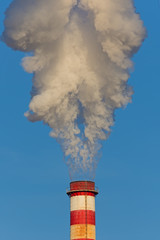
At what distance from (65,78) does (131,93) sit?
35.3 ft

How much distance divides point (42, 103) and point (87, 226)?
21941 millimetres

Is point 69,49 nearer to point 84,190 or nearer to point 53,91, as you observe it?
point 53,91

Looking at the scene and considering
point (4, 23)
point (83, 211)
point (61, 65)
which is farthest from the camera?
point (83, 211)

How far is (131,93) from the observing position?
92188 millimetres

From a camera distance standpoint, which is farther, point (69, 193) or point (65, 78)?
point (69, 193)

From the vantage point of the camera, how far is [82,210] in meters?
96.1

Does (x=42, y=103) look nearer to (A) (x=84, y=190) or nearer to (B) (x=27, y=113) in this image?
(B) (x=27, y=113)

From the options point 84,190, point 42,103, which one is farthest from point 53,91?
point 84,190

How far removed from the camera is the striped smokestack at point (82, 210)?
3750 inches

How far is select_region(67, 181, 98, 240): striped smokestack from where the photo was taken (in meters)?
95.2

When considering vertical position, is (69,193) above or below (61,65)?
below

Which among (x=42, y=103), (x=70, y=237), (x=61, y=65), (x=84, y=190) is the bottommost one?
(x=70, y=237)

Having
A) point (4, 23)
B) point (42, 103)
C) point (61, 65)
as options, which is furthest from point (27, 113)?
point (4, 23)

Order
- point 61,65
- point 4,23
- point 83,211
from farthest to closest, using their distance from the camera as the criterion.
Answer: point 83,211 → point 61,65 → point 4,23
